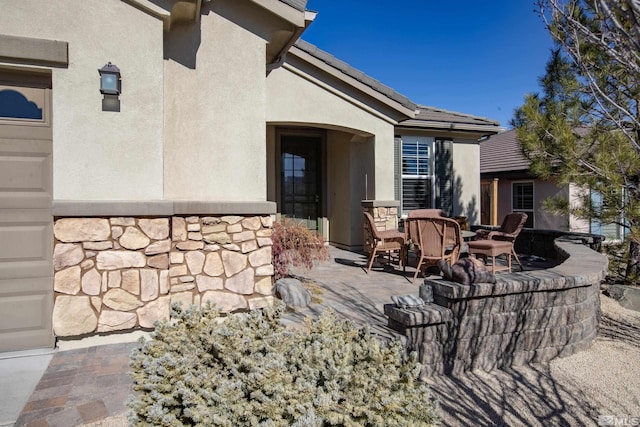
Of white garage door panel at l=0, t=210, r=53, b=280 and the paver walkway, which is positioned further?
white garage door panel at l=0, t=210, r=53, b=280

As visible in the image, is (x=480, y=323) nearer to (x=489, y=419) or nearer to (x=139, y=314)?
(x=489, y=419)

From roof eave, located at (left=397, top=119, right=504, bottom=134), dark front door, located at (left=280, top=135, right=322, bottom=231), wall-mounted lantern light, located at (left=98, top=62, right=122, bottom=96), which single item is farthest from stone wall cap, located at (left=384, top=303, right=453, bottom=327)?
roof eave, located at (left=397, top=119, right=504, bottom=134)

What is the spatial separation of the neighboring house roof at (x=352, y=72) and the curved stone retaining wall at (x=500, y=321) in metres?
5.42

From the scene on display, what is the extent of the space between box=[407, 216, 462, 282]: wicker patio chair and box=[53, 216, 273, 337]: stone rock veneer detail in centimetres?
279

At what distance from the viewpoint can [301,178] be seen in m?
10.7

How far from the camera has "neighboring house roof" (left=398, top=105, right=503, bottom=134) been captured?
10.5 metres

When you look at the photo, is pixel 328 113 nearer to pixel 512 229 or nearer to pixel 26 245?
pixel 512 229

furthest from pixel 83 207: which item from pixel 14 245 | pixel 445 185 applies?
pixel 445 185

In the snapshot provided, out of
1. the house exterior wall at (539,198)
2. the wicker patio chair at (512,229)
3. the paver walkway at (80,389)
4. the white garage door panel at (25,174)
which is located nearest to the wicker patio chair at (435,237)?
the wicker patio chair at (512,229)

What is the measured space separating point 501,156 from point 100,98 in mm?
15891

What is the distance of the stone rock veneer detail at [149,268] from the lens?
390cm

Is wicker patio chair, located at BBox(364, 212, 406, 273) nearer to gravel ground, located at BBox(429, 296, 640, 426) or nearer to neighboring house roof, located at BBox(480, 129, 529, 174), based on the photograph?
gravel ground, located at BBox(429, 296, 640, 426)

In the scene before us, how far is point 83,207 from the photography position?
386cm

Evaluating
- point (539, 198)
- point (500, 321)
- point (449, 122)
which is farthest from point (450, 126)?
point (500, 321)
